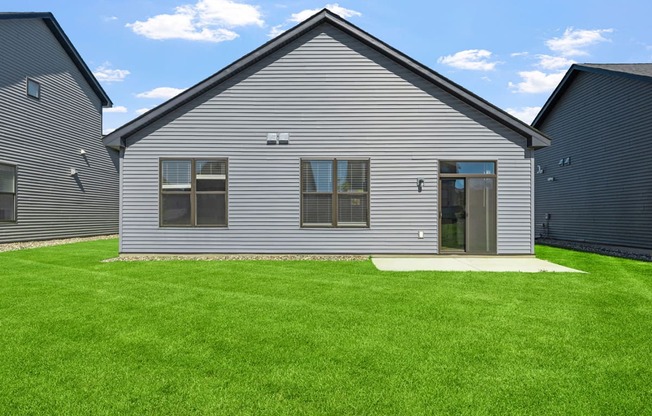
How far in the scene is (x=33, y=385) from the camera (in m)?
3.27

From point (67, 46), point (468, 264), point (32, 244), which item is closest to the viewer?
point (468, 264)

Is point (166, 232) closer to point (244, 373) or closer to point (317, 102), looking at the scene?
point (317, 102)

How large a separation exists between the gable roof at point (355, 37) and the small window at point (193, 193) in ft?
4.40

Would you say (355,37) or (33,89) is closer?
(355,37)

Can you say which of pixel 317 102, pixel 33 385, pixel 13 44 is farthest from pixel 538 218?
pixel 13 44

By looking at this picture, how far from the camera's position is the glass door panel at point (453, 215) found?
11453 millimetres

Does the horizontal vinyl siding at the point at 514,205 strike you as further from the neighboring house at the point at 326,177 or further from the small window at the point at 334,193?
the small window at the point at 334,193

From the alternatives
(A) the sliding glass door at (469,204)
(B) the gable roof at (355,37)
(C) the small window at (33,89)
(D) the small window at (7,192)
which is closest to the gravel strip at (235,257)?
(A) the sliding glass door at (469,204)

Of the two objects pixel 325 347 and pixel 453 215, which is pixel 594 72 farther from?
pixel 325 347

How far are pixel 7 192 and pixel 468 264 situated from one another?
15815mm

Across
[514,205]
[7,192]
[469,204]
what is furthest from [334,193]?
[7,192]

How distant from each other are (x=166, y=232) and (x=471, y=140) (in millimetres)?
8845

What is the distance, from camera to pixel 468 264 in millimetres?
10086

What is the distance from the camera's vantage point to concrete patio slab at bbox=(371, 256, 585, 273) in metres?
9.33
